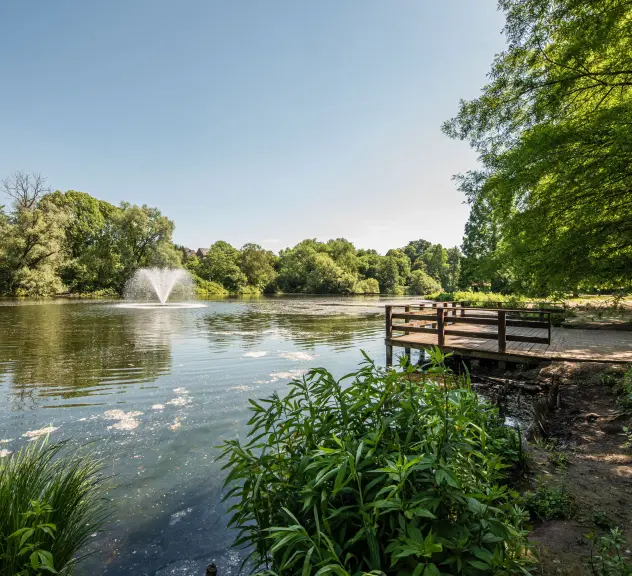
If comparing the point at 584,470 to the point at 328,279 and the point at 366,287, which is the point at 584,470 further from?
the point at 366,287

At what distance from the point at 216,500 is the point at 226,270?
3113 inches

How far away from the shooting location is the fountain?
50219mm

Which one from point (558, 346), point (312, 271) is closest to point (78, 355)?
point (558, 346)

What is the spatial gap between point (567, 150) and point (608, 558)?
18.2ft

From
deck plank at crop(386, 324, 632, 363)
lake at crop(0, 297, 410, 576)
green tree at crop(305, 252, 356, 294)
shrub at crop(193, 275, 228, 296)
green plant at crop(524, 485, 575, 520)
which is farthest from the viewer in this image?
green tree at crop(305, 252, 356, 294)

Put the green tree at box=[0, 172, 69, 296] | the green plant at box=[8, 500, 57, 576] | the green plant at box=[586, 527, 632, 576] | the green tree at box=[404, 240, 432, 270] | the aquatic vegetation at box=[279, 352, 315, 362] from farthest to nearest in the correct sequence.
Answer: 1. the green tree at box=[404, 240, 432, 270]
2. the green tree at box=[0, 172, 69, 296]
3. the aquatic vegetation at box=[279, 352, 315, 362]
4. the green plant at box=[586, 527, 632, 576]
5. the green plant at box=[8, 500, 57, 576]

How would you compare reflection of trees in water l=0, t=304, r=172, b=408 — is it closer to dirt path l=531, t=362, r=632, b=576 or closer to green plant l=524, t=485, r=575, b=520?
green plant l=524, t=485, r=575, b=520

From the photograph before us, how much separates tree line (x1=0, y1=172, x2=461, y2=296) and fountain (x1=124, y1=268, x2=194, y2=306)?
4.05ft

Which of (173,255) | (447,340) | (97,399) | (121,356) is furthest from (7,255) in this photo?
(447,340)

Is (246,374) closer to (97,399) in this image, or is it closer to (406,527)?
(97,399)

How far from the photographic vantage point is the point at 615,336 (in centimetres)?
1152

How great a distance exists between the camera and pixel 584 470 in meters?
4.25

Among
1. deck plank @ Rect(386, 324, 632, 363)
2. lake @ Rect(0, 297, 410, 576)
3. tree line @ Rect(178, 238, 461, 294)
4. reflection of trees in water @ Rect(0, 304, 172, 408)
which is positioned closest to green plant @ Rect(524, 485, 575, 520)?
lake @ Rect(0, 297, 410, 576)

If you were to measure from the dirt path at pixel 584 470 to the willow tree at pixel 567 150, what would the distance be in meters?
2.43
